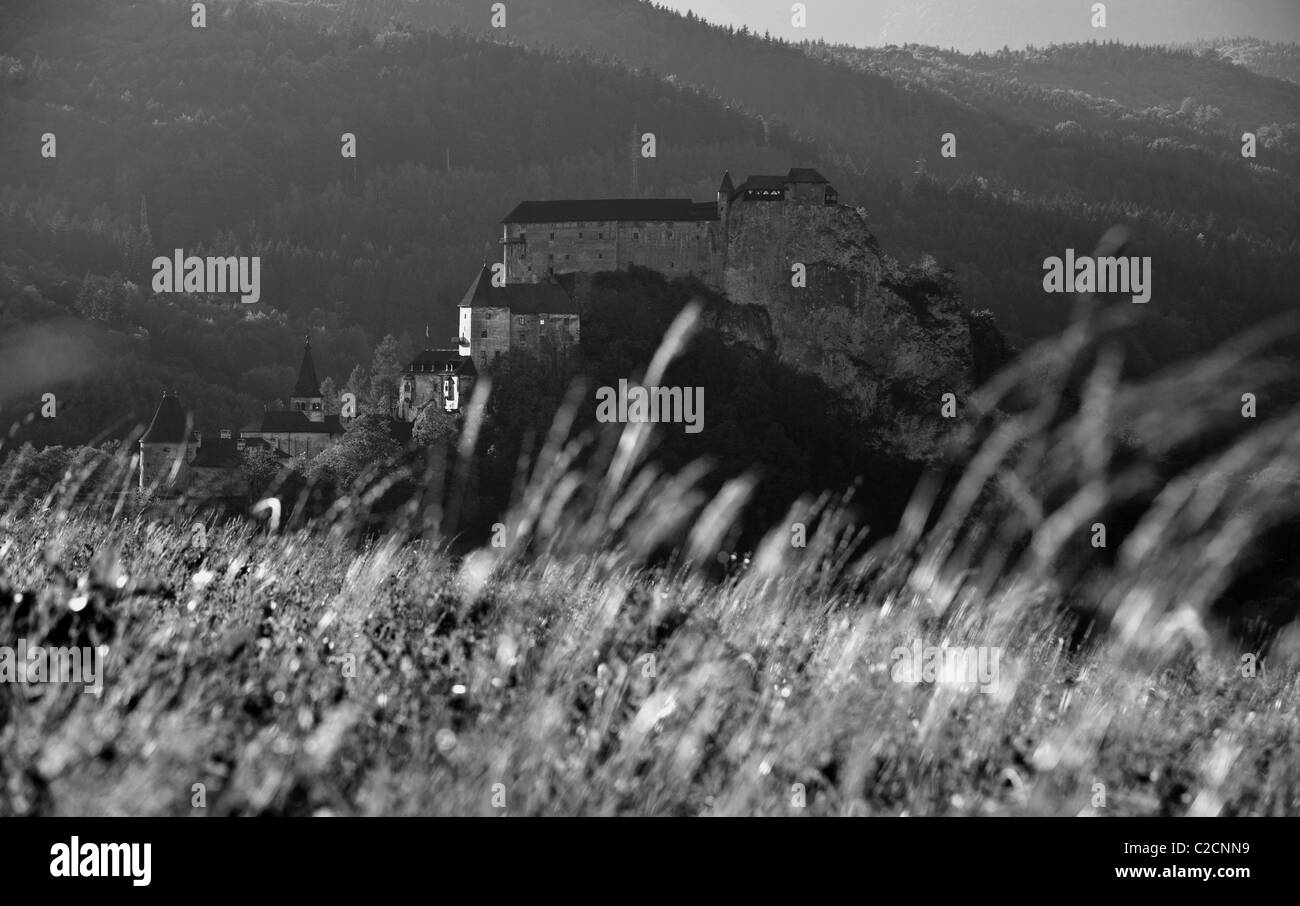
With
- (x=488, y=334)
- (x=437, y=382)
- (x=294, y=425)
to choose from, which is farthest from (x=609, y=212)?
(x=294, y=425)

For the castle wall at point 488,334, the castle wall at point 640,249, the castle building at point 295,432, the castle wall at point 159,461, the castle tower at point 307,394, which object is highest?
the castle wall at point 640,249

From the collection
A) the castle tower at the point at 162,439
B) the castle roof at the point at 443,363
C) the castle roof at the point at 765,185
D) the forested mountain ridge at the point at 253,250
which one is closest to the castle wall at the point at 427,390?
the castle roof at the point at 443,363

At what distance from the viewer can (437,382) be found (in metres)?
71.6

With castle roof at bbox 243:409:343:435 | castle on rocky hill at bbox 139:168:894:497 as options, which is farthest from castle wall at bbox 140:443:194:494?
castle roof at bbox 243:409:343:435

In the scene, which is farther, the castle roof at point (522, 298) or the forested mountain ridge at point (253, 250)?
the forested mountain ridge at point (253, 250)

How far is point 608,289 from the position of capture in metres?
73.8

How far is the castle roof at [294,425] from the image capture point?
7612 cm

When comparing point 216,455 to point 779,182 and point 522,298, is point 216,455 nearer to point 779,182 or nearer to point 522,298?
point 522,298

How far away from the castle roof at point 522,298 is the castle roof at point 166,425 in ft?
45.5

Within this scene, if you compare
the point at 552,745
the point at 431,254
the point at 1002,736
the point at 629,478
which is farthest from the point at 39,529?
the point at 431,254

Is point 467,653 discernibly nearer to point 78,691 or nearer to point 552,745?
point 552,745

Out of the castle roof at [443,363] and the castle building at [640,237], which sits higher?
the castle building at [640,237]

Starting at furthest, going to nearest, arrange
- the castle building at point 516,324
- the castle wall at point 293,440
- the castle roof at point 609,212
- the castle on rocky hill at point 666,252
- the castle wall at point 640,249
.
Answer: the castle roof at point 609,212
the castle wall at point 640,249
the castle wall at point 293,440
the castle on rocky hill at point 666,252
the castle building at point 516,324

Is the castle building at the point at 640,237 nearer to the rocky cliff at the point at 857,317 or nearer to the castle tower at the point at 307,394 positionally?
the rocky cliff at the point at 857,317
